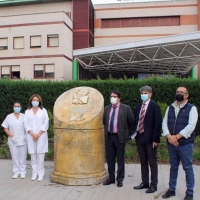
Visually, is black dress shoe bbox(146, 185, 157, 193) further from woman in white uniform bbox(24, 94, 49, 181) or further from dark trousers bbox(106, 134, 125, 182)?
woman in white uniform bbox(24, 94, 49, 181)

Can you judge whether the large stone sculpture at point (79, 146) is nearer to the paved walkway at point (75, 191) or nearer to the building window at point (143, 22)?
the paved walkway at point (75, 191)

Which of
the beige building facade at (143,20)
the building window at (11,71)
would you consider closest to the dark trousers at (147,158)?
the building window at (11,71)

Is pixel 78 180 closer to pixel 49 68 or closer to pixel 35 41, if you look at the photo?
pixel 49 68

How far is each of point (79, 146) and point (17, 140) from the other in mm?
1535

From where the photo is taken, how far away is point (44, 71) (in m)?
27.6

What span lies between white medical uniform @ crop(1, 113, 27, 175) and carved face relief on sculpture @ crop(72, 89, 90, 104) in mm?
1299

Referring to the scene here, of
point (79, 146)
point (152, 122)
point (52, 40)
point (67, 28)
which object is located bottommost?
point (79, 146)

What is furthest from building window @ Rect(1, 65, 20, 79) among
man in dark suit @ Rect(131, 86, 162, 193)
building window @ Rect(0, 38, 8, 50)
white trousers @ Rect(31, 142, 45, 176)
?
man in dark suit @ Rect(131, 86, 162, 193)

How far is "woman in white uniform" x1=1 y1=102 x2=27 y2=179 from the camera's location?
21.1 ft

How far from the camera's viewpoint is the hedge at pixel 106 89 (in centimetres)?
1078

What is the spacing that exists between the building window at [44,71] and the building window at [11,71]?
1915 mm

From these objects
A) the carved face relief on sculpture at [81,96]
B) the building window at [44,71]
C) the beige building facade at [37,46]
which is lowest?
the carved face relief on sculpture at [81,96]

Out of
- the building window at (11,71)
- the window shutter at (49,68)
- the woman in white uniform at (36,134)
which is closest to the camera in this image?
the woman in white uniform at (36,134)

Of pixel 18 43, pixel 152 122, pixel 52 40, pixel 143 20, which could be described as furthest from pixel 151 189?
pixel 143 20
